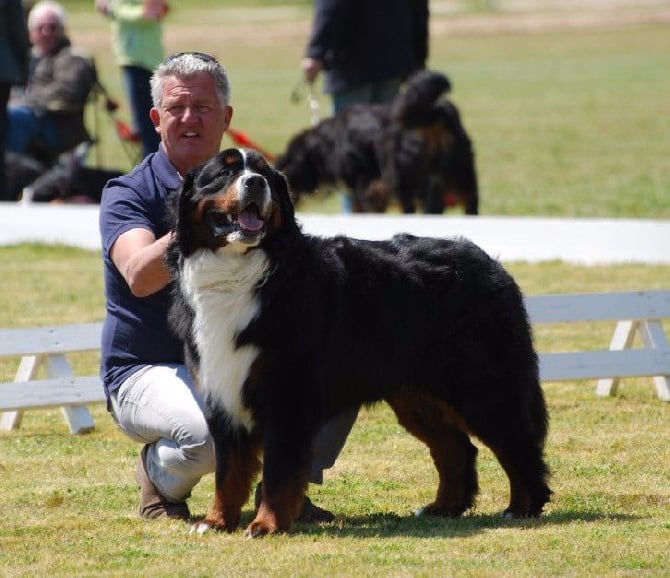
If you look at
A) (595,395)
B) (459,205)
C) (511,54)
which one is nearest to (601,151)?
(459,205)

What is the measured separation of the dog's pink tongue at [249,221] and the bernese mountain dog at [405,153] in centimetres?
723

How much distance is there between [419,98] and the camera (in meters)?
12.1

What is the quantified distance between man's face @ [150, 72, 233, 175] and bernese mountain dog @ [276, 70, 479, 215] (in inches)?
257

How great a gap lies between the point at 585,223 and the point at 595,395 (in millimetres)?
3566

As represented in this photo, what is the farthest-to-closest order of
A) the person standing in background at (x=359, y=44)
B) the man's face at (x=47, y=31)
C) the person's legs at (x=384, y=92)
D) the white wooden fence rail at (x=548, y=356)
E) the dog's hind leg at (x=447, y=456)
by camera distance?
the man's face at (x=47, y=31) < the person's legs at (x=384, y=92) < the person standing in background at (x=359, y=44) < the white wooden fence rail at (x=548, y=356) < the dog's hind leg at (x=447, y=456)

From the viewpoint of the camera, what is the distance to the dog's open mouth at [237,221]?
16.3ft

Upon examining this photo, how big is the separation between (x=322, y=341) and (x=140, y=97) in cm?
876

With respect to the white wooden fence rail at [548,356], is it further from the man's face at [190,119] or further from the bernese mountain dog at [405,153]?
the bernese mountain dog at [405,153]

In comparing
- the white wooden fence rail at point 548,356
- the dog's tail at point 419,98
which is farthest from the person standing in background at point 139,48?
the white wooden fence rail at point 548,356

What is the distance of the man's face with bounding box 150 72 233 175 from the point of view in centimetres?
562

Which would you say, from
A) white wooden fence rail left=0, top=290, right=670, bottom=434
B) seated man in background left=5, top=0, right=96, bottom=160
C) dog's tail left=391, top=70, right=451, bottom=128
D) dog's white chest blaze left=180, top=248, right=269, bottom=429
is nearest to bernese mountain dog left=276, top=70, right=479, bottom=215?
dog's tail left=391, top=70, right=451, bottom=128

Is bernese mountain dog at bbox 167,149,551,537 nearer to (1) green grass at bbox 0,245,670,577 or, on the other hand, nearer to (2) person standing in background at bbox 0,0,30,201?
(1) green grass at bbox 0,245,670,577

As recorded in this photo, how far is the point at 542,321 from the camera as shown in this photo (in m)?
7.80

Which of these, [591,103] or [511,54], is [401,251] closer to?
[591,103]
